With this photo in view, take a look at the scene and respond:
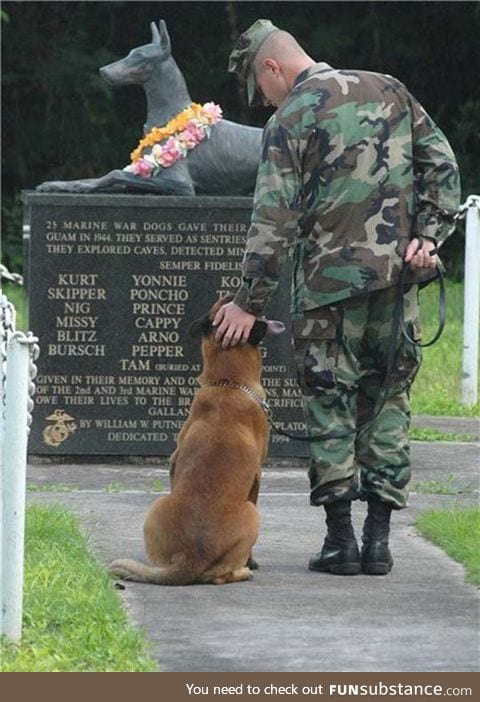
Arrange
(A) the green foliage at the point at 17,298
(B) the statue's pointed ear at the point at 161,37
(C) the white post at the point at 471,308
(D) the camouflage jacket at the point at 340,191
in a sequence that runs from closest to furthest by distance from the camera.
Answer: (D) the camouflage jacket at the point at 340,191
(B) the statue's pointed ear at the point at 161,37
(C) the white post at the point at 471,308
(A) the green foliage at the point at 17,298

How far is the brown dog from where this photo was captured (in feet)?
18.4

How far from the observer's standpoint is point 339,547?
19.6 ft

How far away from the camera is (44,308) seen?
845cm

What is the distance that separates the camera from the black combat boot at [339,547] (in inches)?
235

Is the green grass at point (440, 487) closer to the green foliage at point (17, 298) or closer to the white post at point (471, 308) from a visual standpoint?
the white post at point (471, 308)

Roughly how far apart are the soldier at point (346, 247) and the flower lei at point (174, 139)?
98.5 inches


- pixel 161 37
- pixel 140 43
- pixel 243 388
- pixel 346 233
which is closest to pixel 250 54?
pixel 346 233

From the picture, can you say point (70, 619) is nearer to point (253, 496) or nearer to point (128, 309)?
point (253, 496)

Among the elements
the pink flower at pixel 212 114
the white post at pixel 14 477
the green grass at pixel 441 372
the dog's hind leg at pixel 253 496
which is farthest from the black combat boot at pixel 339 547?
the green grass at pixel 441 372

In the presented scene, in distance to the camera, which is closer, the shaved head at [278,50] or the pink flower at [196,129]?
the shaved head at [278,50]

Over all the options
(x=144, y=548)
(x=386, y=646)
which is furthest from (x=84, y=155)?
(x=386, y=646)

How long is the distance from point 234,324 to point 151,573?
901 millimetres

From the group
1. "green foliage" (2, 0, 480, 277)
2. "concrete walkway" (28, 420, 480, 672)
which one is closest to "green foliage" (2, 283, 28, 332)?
"green foliage" (2, 0, 480, 277)

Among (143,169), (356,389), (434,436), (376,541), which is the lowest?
(434,436)
